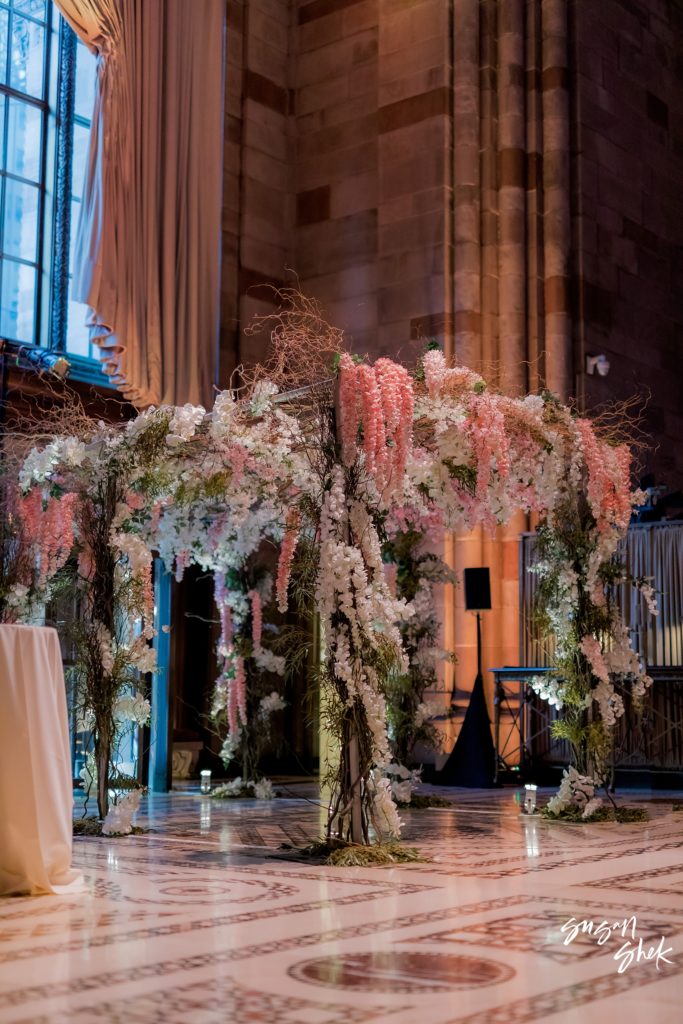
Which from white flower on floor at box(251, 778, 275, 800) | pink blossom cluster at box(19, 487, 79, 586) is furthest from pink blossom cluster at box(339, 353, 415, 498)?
white flower on floor at box(251, 778, 275, 800)

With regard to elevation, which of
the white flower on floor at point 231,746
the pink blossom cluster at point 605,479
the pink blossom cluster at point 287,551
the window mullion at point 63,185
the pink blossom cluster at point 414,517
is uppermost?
the window mullion at point 63,185

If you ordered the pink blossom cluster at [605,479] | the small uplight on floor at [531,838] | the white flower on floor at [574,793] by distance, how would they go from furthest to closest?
the white flower on floor at [574,793] → the pink blossom cluster at [605,479] → the small uplight on floor at [531,838]

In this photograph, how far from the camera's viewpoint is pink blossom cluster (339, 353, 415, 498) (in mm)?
6254

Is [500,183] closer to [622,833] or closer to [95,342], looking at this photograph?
Answer: [95,342]

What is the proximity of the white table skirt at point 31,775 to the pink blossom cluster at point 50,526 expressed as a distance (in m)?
2.32

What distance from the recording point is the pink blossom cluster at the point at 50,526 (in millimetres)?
7625

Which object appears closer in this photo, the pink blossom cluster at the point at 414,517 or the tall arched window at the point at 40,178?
the pink blossom cluster at the point at 414,517

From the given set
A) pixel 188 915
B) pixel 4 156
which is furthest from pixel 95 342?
pixel 188 915

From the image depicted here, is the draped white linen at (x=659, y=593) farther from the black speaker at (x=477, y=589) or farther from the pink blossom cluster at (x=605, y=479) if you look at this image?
the pink blossom cluster at (x=605, y=479)

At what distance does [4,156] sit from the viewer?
11.3 metres

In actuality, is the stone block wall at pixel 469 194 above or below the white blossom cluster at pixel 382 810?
above

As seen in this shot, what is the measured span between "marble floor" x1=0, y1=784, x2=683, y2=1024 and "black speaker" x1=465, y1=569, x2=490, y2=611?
4.50m

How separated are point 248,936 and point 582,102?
11.1 metres

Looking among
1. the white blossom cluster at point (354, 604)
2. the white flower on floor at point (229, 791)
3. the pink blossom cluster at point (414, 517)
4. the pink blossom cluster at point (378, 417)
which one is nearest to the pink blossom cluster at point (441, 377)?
the pink blossom cluster at point (378, 417)
